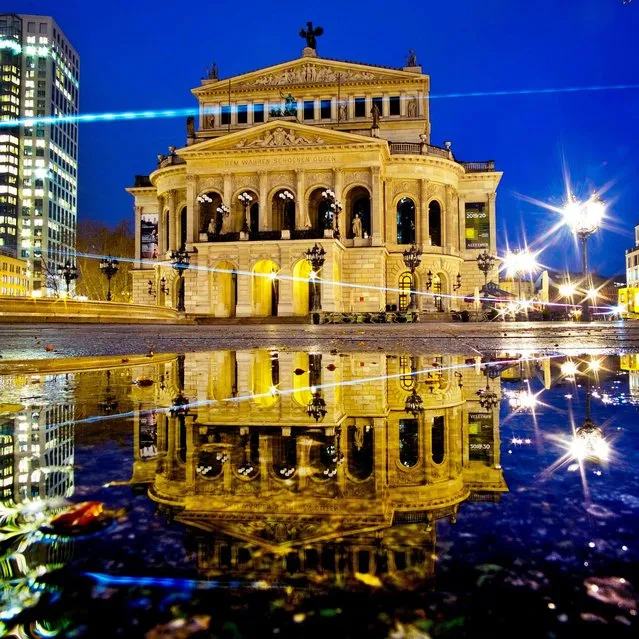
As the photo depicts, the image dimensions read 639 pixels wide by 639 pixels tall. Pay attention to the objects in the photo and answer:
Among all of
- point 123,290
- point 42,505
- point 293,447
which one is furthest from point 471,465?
point 123,290

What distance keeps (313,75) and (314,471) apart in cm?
4601

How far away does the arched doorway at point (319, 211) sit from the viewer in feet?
125

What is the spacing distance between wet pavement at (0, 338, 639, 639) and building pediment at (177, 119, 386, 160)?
3478cm

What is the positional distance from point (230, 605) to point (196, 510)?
415mm

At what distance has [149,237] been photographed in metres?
45.3

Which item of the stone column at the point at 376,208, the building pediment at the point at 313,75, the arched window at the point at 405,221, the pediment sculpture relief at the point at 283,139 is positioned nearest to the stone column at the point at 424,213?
the arched window at the point at 405,221

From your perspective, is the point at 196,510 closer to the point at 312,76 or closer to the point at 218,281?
the point at 218,281

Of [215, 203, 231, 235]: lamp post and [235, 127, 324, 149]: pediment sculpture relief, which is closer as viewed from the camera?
[235, 127, 324, 149]: pediment sculpture relief

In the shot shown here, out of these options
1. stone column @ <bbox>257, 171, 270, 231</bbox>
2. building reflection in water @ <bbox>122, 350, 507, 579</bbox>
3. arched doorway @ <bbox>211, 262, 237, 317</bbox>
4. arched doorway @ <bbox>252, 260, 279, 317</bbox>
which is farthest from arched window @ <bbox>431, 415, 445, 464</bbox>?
stone column @ <bbox>257, 171, 270, 231</bbox>

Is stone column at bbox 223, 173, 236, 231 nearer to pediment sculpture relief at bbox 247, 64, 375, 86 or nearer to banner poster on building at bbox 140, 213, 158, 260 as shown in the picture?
banner poster on building at bbox 140, 213, 158, 260

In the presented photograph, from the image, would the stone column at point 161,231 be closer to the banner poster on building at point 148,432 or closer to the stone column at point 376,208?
the stone column at point 376,208

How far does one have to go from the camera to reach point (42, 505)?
48.9 inches

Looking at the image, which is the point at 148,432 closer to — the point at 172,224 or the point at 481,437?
the point at 481,437

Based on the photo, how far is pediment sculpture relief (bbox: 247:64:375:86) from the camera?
43062 millimetres
